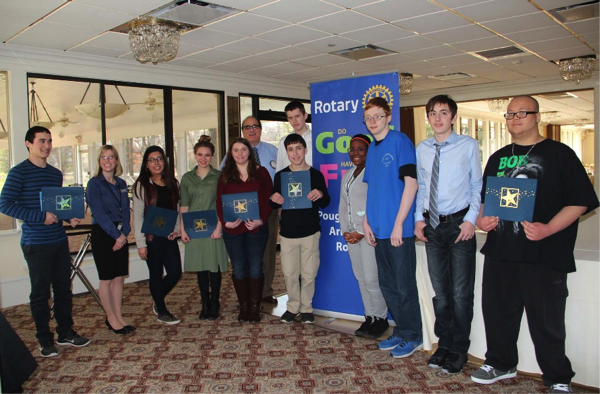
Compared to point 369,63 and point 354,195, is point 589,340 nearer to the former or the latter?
point 354,195

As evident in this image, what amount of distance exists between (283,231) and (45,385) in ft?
6.54

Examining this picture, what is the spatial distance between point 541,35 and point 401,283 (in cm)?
428

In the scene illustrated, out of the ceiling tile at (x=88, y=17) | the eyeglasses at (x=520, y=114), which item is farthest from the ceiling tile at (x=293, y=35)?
the eyeglasses at (x=520, y=114)

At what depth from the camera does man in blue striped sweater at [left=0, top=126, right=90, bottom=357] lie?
3.32m

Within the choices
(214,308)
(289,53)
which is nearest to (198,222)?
(214,308)

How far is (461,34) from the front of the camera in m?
5.55

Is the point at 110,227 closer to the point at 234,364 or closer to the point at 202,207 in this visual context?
the point at 202,207

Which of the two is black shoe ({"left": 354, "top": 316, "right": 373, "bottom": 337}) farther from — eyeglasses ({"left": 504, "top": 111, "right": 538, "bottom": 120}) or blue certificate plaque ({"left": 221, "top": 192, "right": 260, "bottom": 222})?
eyeglasses ({"left": 504, "top": 111, "right": 538, "bottom": 120})

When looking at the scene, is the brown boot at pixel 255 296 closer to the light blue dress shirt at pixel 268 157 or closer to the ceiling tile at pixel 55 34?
the light blue dress shirt at pixel 268 157

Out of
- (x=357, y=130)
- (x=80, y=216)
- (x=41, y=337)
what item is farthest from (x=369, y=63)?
(x=41, y=337)

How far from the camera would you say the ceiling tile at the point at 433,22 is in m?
4.80

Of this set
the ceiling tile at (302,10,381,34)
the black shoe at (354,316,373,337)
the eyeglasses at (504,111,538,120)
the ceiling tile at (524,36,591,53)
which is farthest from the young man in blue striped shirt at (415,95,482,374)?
the ceiling tile at (524,36,591,53)

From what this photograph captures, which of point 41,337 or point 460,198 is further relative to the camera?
point 41,337

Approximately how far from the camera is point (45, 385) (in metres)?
2.97
